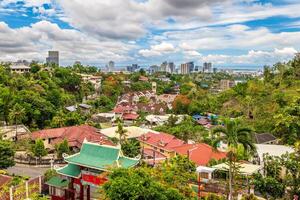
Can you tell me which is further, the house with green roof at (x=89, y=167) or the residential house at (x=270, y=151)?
the residential house at (x=270, y=151)

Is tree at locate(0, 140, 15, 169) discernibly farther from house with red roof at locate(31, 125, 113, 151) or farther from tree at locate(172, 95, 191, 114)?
tree at locate(172, 95, 191, 114)

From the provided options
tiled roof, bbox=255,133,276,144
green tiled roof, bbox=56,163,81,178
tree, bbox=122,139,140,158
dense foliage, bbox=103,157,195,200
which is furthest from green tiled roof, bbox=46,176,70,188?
tiled roof, bbox=255,133,276,144

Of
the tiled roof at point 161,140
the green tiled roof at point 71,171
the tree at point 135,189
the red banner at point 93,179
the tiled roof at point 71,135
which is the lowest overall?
the tiled roof at point 161,140

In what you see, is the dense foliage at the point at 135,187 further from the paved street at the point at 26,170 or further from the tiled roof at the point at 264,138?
the tiled roof at the point at 264,138

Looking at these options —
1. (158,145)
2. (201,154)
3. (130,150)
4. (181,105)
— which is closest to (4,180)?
(130,150)

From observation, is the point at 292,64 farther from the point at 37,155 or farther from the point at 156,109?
the point at 37,155

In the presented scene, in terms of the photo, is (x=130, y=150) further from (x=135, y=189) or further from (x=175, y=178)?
(x=135, y=189)

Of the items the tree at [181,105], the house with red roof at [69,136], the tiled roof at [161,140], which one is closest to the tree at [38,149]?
the house with red roof at [69,136]
